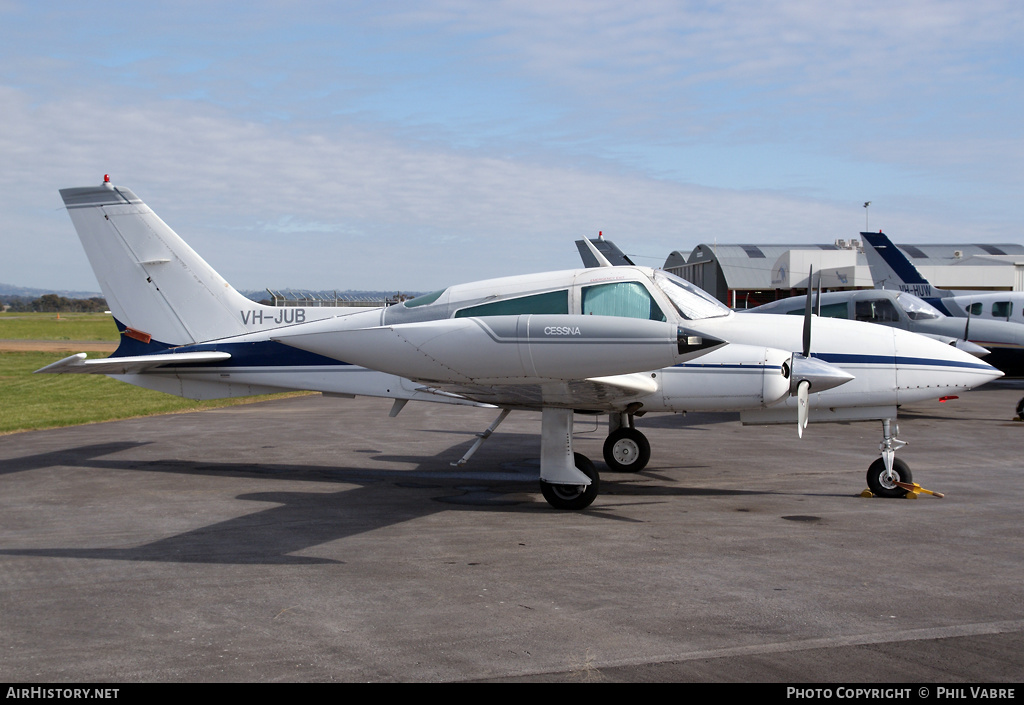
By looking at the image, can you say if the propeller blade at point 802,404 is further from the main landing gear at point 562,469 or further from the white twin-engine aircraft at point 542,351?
the main landing gear at point 562,469

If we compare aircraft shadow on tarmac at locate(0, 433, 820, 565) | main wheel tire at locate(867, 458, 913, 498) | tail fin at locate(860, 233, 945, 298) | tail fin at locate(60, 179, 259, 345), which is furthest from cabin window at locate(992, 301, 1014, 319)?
tail fin at locate(60, 179, 259, 345)

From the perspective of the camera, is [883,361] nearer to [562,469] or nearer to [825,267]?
[562,469]

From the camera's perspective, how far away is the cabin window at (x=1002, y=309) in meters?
21.0

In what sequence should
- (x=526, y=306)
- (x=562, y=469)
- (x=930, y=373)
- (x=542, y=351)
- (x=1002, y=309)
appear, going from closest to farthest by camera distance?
(x=542, y=351) < (x=562, y=469) < (x=526, y=306) < (x=930, y=373) < (x=1002, y=309)

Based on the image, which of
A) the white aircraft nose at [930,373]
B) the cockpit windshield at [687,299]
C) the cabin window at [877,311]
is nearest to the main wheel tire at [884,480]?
the white aircraft nose at [930,373]

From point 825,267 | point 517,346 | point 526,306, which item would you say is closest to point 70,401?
point 526,306

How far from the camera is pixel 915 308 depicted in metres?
16.8

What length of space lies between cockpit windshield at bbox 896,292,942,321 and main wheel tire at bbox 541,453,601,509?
434 inches

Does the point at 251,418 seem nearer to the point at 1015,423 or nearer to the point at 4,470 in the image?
the point at 4,470

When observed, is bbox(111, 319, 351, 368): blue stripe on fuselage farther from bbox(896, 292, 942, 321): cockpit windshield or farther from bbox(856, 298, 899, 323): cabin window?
bbox(896, 292, 942, 321): cockpit windshield

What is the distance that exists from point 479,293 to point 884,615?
520 centimetres

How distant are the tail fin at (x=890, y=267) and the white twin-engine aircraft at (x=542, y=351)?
1715 centimetres

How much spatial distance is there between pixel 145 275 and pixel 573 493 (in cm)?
708

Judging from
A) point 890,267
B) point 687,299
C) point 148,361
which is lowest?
point 148,361
